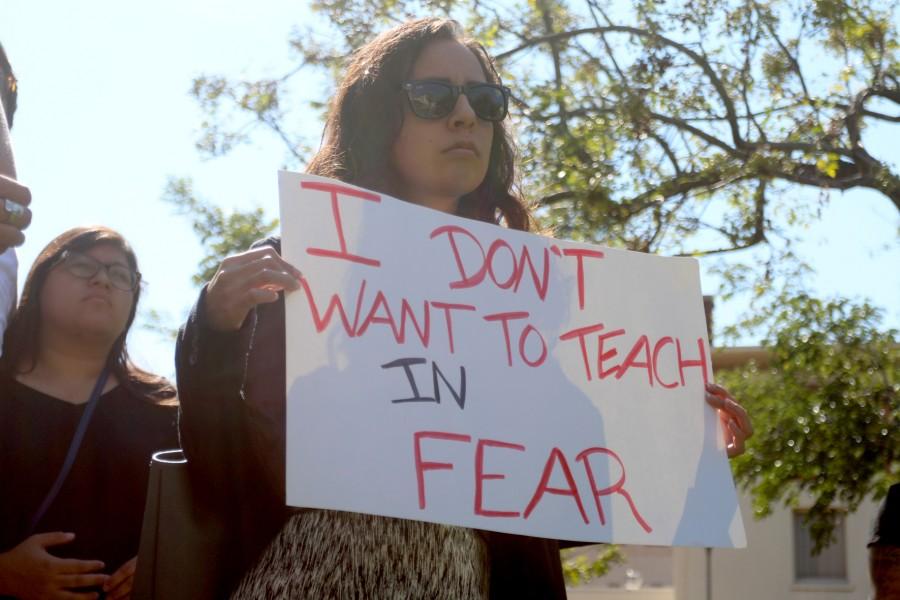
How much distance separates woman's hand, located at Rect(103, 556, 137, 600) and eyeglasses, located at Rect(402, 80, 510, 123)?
1245 mm

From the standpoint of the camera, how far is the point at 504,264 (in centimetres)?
220

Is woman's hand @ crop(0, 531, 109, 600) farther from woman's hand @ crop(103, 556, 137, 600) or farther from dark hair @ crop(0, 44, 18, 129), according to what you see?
dark hair @ crop(0, 44, 18, 129)

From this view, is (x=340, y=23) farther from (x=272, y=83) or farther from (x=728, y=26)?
(x=728, y=26)

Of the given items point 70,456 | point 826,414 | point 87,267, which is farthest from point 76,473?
point 826,414

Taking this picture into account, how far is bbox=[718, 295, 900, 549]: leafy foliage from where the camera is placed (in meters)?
8.87

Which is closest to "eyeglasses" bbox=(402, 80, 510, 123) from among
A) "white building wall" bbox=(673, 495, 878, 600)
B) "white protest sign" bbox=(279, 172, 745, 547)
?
"white protest sign" bbox=(279, 172, 745, 547)

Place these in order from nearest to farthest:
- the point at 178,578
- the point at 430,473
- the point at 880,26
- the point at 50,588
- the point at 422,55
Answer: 1. the point at 178,578
2. the point at 430,473
3. the point at 422,55
4. the point at 50,588
5. the point at 880,26

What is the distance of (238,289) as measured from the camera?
1775 millimetres

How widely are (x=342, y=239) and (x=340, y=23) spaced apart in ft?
29.4

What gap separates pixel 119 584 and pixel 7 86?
1202 mm

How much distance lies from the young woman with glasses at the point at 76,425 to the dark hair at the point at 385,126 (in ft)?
3.48

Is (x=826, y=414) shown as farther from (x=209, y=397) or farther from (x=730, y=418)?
(x=209, y=397)

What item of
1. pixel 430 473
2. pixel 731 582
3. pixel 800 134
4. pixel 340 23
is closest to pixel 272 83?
pixel 340 23

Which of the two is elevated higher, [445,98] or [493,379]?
[445,98]
